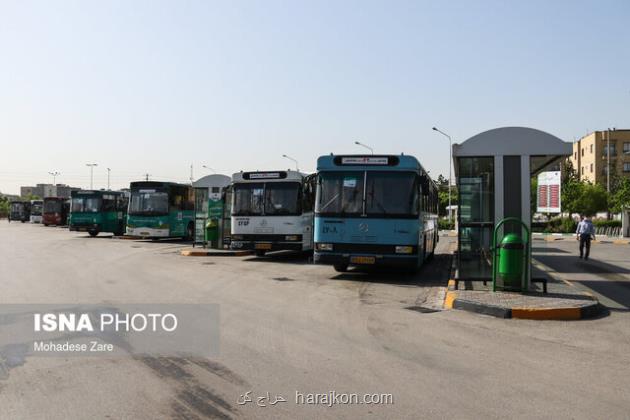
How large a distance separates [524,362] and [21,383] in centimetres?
520

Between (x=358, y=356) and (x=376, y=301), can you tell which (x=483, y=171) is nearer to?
(x=376, y=301)

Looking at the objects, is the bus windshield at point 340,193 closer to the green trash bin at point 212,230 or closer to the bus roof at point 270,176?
the bus roof at point 270,176

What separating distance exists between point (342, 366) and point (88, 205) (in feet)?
112

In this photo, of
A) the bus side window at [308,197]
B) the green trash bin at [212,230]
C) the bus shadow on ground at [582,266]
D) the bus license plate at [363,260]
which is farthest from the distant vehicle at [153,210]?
the bus shadow on ground at [582,266]

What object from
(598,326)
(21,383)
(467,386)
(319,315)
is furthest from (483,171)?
(21,383)

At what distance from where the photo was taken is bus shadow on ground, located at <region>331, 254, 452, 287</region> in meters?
14.2

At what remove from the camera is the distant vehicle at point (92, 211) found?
36719 millimetres

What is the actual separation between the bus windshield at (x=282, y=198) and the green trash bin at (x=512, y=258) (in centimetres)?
949

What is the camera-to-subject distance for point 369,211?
14219mm

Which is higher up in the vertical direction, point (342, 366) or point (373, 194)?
point (373, 194)

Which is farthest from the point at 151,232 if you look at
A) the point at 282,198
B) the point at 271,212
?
the point at 282,198

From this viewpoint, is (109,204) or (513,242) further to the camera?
(109,204)

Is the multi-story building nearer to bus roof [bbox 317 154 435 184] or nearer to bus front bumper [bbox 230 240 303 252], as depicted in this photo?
bus front bumper [bbox 230 240 303 252]

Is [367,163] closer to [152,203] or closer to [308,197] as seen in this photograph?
[308,197]
